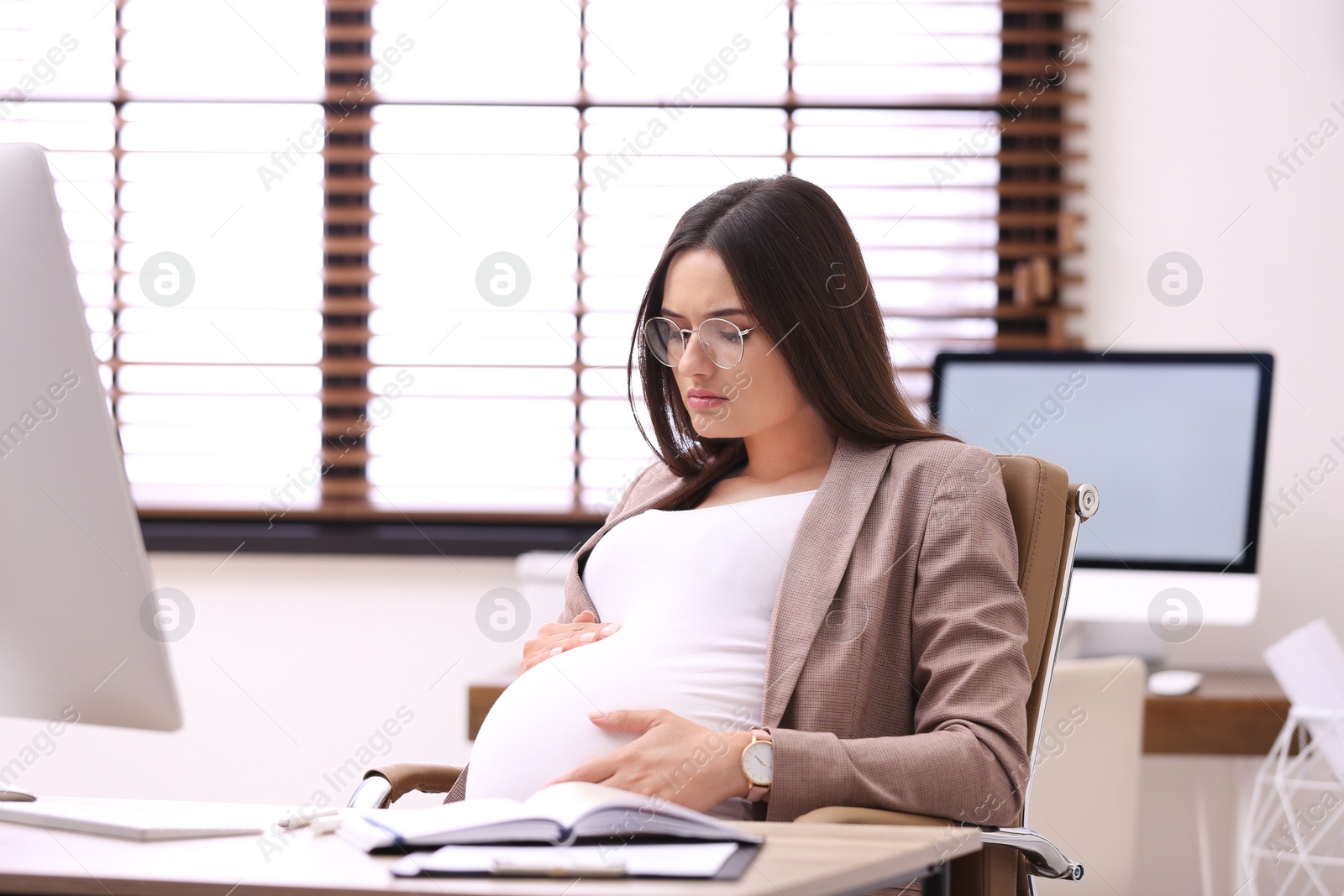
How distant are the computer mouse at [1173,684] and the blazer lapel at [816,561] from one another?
107 centimetres

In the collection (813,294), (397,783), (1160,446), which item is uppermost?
(813,294)

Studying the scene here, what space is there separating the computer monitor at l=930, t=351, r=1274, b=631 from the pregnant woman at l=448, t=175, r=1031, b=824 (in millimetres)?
997

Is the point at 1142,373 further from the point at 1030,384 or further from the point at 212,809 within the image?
the point at 212,809

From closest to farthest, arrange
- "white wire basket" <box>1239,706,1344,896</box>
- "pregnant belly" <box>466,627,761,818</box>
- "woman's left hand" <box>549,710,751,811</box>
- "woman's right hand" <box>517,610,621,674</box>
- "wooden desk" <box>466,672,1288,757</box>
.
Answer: "woman's left hand" <box>549,710,751,811</box> < "pregnant belly" <box>466,627,761,818</box> < "woman's right hand" <box>517,610,621,674</box> < "wooden desk" <box>466,672,1288,757</box> < "white wire basket" <box>1239,706,1344,896</box>

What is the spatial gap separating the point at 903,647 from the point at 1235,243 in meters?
1.84

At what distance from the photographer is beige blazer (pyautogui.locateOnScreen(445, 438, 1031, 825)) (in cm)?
111

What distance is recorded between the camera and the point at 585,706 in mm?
1239

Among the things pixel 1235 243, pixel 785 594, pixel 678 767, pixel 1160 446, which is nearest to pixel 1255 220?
pixel 1235 243

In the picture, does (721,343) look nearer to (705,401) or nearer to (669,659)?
(705,401)

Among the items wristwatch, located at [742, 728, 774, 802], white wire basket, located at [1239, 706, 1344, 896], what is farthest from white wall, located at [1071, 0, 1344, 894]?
wristwatch, located at [742, 728, 774, 802]

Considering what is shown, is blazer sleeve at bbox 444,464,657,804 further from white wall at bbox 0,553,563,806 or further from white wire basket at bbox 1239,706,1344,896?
white wire basket at bbox 1239,706,1344,896

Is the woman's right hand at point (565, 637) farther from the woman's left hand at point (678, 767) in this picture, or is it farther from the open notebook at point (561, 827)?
the open notebook at point (561, 827)

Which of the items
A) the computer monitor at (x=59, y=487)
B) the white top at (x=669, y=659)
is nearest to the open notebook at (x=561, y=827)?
the computer monitor at (x=59, y=487)

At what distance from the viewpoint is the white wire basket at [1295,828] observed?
221 centimetres
